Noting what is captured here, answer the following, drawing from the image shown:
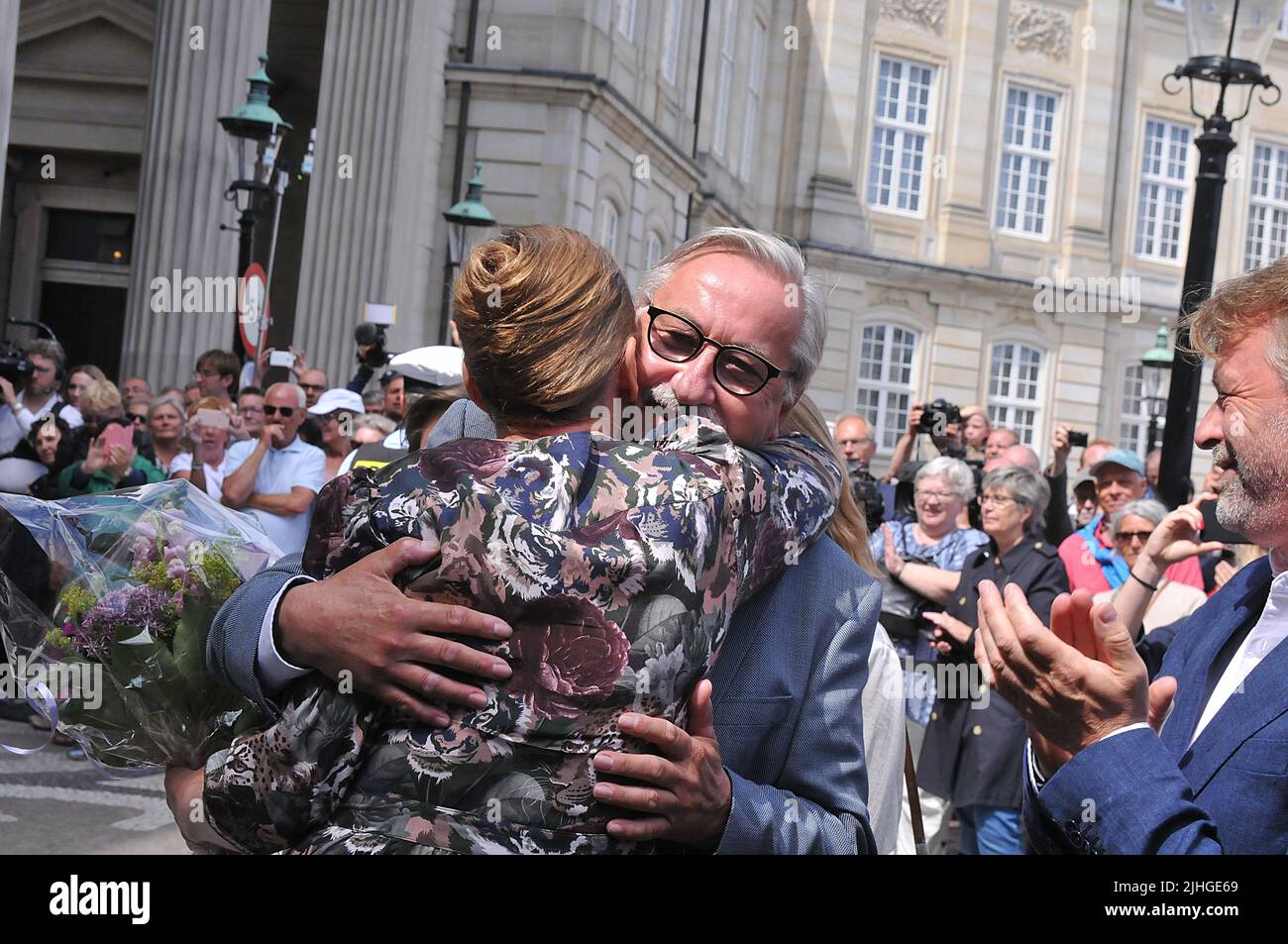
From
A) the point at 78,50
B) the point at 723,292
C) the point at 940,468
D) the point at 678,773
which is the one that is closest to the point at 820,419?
the point at 723,292

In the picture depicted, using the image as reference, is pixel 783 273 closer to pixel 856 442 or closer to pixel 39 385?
pixel 39 385

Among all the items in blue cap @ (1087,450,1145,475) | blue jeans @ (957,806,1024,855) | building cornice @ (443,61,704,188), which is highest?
building cornice @ (443,61,704,188)

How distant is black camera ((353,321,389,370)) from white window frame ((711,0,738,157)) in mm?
17735

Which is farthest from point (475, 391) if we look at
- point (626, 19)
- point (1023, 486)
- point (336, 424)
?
point (626, 19)

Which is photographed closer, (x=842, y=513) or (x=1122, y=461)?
(x=842, y=513)

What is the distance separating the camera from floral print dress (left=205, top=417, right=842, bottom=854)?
6.05 feet

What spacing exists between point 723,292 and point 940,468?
5528 mm

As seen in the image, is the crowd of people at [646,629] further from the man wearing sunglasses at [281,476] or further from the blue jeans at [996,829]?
the man wearing sunglasses at [281,476]

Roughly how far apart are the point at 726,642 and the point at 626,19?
20685mm

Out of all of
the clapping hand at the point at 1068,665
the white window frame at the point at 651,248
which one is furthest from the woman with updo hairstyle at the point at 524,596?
the white window frame at the point at 651,248

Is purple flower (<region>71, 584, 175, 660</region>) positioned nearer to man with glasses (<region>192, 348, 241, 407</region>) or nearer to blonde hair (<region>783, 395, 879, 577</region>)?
blonde hair (<region>783, 395, 879, 577</region>)

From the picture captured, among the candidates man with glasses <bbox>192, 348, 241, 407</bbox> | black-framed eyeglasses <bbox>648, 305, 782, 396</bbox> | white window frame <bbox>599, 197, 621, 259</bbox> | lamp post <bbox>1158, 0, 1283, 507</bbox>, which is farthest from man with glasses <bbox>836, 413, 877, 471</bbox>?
white window frame <bbox>599, 197, 621, 259</bbox>

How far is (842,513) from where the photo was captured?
10.8ft

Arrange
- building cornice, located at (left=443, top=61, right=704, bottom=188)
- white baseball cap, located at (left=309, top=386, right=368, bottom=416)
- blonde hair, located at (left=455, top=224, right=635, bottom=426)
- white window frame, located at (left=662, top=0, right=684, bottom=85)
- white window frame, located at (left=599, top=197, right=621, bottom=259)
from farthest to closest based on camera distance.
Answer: white window frame, located at (left=662, top=0, right=684, bottom=85) < white window frame, located at (left=599, top=197, right=621, bottom=259) < building cornice, located at (left=443, top=61, right=704, bottom=188) < white baseball cap, located at (left=309, top=386, right=368, bottom=416) < blonde hair, located at (left=455, top=224, right=635, bottom=426)
